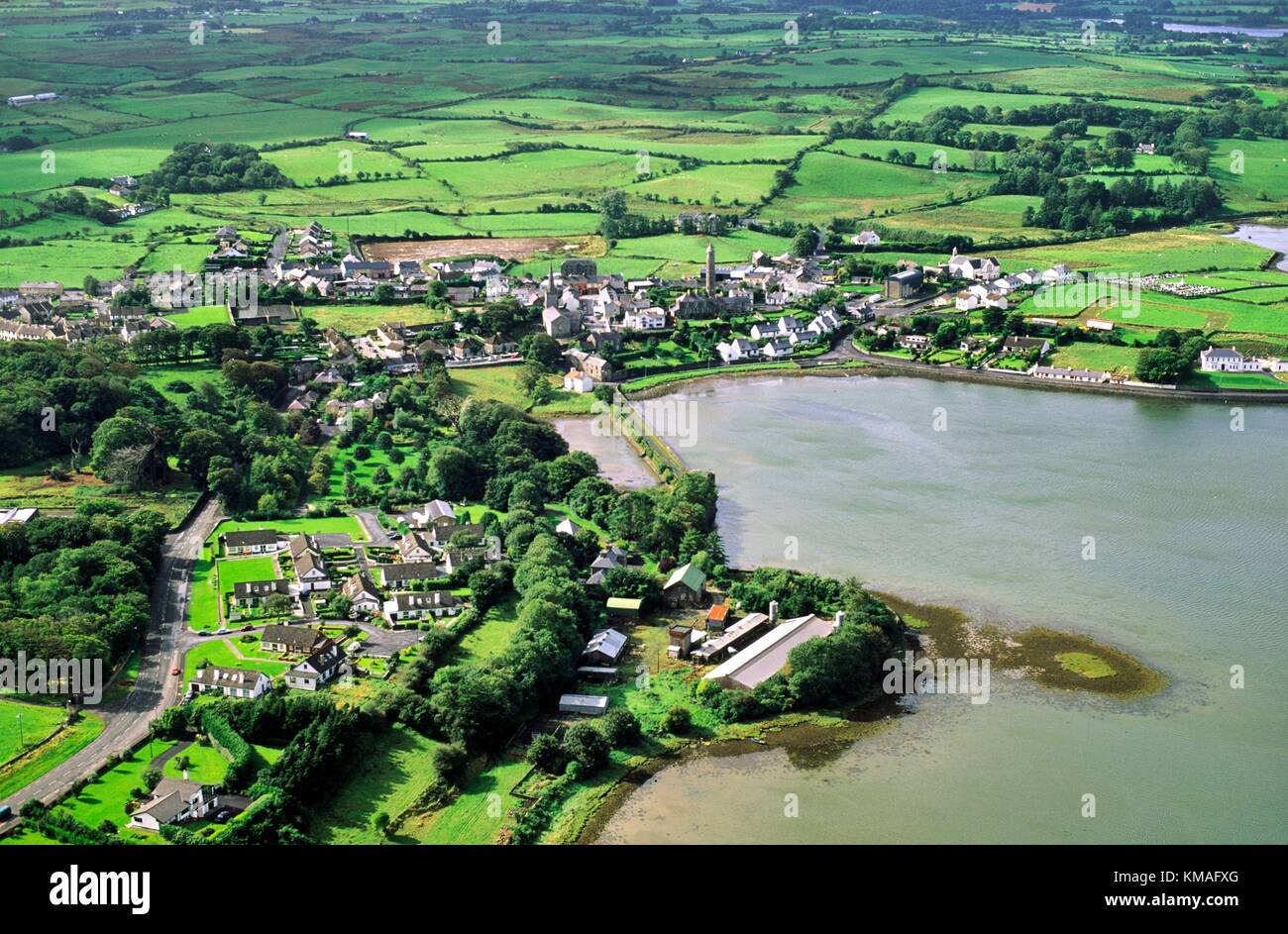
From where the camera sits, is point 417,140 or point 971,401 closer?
point 971,401

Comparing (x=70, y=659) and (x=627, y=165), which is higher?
(x=627, y=165)

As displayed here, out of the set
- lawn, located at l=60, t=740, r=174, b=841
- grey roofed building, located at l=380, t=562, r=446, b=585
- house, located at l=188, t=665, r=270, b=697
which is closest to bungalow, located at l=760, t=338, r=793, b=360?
grey roofed building, located at l=380, t=562, r=446, b=585

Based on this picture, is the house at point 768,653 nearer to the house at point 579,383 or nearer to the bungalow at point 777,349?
the house at point 579,383

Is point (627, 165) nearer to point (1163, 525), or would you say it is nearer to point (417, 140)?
point (417, 140)

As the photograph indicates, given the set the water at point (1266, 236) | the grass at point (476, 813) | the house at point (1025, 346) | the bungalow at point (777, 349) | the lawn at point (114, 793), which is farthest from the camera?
the water at point (1266, 236)

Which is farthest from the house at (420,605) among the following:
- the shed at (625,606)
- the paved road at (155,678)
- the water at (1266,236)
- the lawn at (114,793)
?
the water at (1266,236)

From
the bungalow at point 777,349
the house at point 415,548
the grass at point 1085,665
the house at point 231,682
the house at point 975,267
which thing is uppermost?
the house at point 975,267

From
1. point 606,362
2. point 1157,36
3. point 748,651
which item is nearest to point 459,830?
point 748,651
